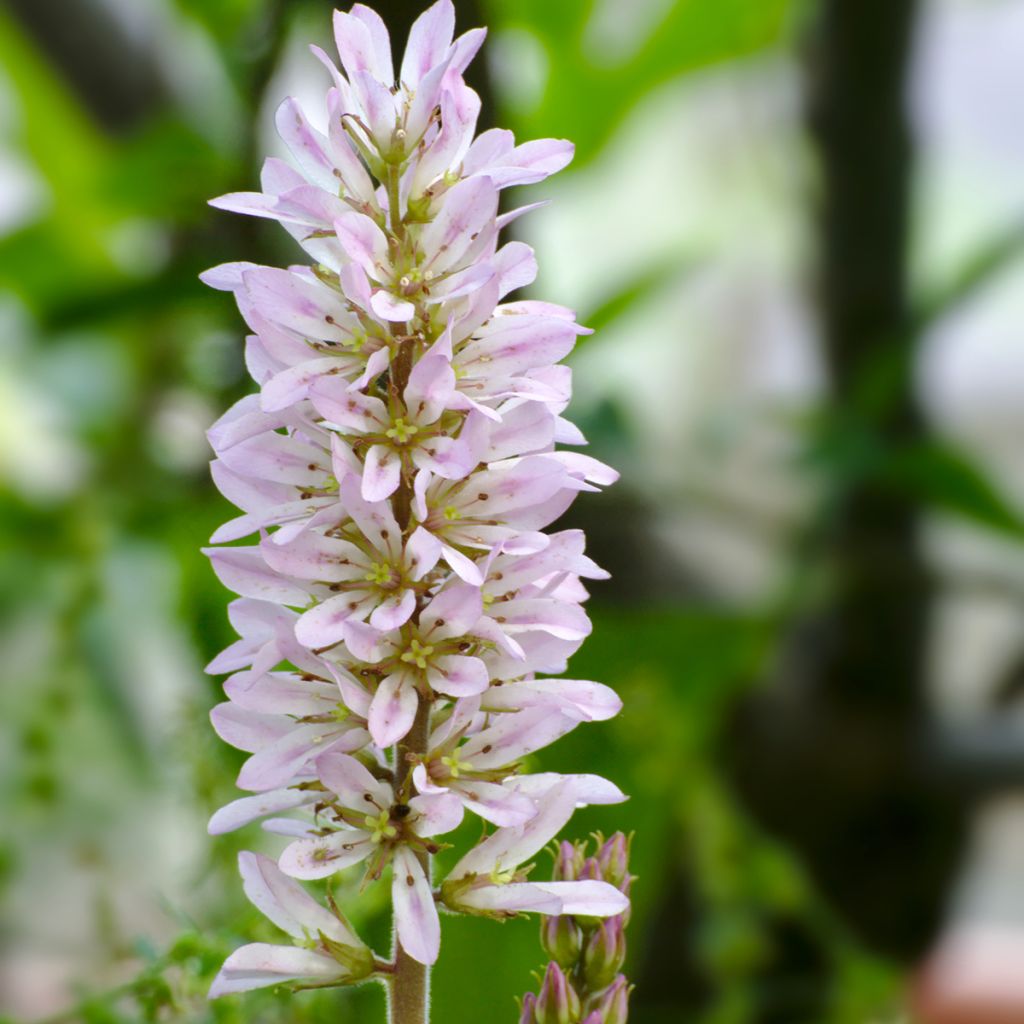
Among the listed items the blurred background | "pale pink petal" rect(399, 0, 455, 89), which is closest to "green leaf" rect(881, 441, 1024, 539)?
the blurred background

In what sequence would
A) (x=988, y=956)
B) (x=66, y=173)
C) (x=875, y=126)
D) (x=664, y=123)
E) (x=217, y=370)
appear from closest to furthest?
(x=217, y=370) < (x=875, y=126) < (x=66, y=173) < (x=988, y=956) < (x=664, y=123)

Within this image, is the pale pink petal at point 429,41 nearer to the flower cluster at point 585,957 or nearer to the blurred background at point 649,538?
the flower cluster at point 585,957

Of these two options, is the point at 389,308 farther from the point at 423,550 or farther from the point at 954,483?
the point at 954,483

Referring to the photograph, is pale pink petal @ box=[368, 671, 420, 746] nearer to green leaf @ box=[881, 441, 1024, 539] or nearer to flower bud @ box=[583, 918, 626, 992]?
flower bud @ box=[583, 918, 626, 992]

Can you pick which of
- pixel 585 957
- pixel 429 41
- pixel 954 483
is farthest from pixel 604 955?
pixel 954 483

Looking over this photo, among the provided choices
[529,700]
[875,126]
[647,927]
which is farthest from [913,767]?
[529,700]

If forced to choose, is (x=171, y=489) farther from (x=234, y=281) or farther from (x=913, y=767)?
(x=234, y=281)
